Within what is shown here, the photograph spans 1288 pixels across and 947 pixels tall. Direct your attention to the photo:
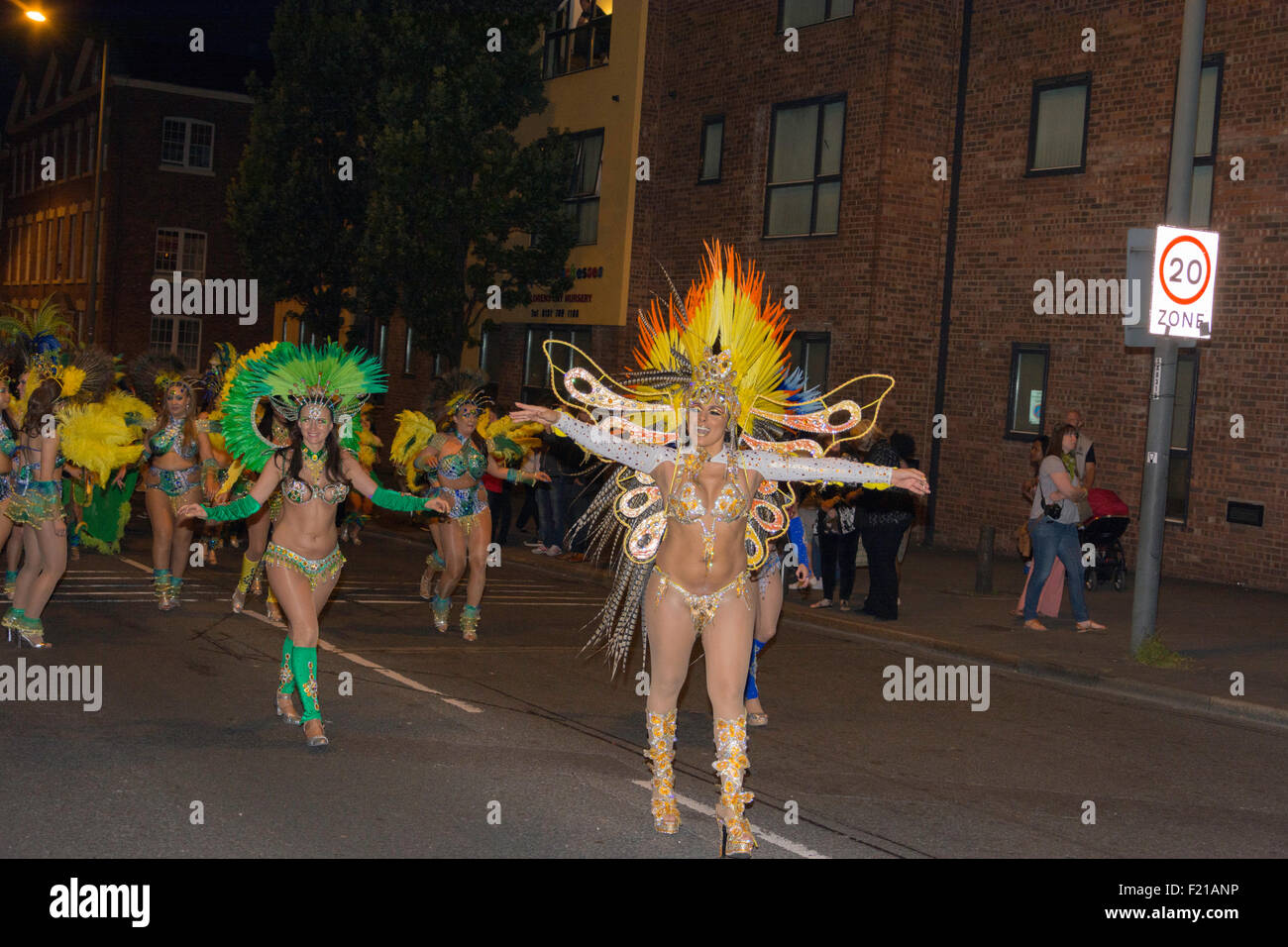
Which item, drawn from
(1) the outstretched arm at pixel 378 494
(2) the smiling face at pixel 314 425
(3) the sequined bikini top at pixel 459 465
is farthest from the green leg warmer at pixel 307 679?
(3) the sequined bikini top at pixel 459 465

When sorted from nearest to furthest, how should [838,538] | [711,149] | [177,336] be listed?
[838,538], [711,149], [177,336]

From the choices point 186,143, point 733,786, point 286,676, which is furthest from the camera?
point 186,143

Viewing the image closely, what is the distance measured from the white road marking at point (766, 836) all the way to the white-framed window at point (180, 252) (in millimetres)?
44012

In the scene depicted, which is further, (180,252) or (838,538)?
(180,252)

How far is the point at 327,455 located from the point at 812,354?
47.8ft

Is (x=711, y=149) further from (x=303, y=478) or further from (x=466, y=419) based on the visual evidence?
(x=303, y=478)

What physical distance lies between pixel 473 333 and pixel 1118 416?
13692mm

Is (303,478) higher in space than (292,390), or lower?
lower

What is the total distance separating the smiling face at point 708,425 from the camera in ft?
20.7

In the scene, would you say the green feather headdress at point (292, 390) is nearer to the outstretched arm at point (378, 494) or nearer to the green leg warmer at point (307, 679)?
the outstretched arm at point (378, 494)

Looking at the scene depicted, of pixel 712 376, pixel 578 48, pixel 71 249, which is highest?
pixel 578 48

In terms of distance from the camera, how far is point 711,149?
2391 centimetres

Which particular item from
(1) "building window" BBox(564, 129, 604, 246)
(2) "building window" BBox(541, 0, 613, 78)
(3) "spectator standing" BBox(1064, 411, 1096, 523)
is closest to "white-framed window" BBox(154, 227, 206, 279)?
(2) "building window" BBox(541, 0, 613, 78)

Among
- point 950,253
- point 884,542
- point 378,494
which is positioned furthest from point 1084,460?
point 378,494
